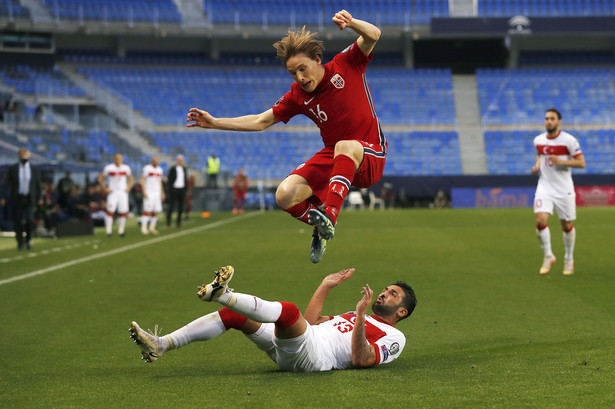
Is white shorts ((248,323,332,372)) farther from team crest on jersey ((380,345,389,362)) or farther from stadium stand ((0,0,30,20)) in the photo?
stadium stand ((0,0,30,20))

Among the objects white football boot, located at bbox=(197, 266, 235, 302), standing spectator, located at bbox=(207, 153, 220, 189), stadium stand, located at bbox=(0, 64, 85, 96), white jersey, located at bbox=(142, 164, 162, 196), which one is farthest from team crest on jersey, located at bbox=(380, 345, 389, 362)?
stadium stand, located at bbox=(0, 64, 85, 96)

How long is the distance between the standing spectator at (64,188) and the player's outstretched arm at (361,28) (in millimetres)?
16424

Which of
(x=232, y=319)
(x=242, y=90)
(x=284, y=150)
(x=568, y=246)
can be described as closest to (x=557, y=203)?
(x=568, y=246)

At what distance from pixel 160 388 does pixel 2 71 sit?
39.3 metres

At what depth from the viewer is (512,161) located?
40.2 meters

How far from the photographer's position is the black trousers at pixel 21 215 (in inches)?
636

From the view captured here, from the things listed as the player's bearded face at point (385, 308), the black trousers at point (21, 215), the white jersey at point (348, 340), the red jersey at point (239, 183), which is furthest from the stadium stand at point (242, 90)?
the white jersey at point (348, 340)

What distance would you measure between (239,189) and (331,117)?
26.5m

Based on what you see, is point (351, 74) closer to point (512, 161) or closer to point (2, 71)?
point (512, 161)

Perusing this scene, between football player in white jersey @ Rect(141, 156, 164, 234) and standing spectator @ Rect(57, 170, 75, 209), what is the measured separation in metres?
2.02

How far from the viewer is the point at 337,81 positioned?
6.20m

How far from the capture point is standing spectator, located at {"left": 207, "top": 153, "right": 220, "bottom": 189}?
34.4 meters

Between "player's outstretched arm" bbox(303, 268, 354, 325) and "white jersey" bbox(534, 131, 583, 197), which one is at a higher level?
"white jersey" bbox(534, 131, 583, 197)

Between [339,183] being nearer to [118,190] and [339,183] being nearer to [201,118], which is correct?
[201,118]
